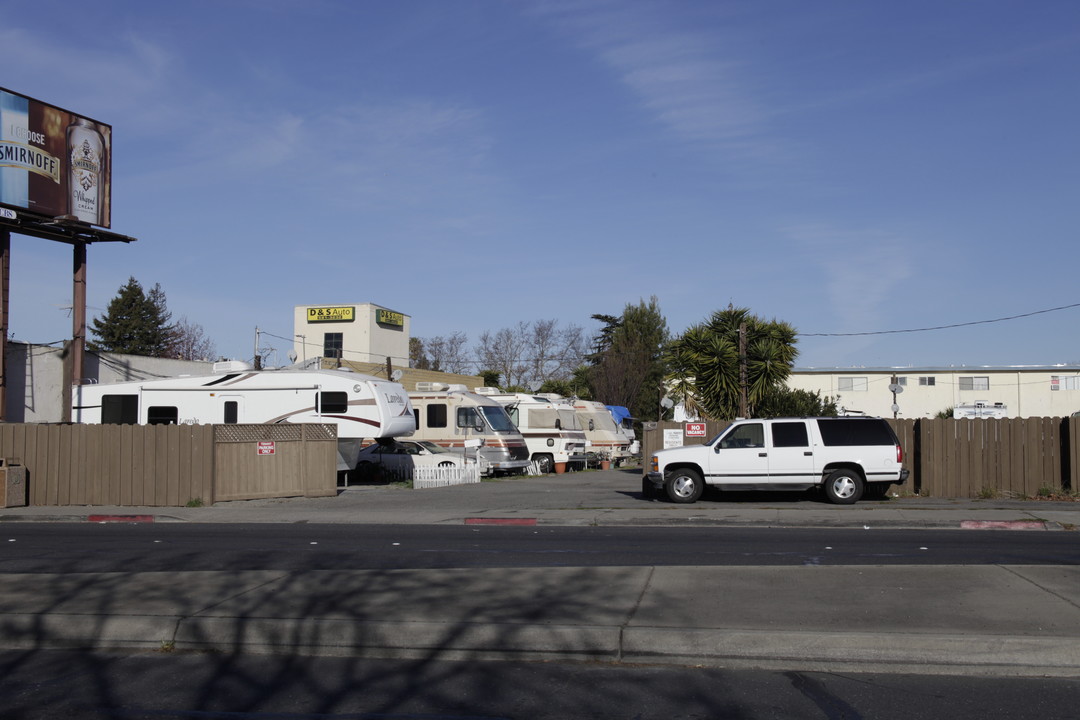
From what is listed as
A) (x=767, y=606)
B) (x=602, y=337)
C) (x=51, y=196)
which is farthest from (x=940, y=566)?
(x=602, y=337)

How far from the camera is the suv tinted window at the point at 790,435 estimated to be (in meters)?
19.6

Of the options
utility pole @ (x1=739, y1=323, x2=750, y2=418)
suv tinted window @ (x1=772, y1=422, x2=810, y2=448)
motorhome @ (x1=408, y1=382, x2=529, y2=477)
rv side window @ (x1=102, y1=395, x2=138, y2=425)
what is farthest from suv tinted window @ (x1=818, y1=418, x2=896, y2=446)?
rv side window @ (x1=102, y1=395, x2=138, y2=425)

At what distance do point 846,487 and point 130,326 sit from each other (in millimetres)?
62468

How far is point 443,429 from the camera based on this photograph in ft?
98.8

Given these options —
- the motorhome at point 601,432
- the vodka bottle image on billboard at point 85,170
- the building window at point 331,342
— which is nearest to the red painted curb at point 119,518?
the vodka bottle image on billboard at point 85,170

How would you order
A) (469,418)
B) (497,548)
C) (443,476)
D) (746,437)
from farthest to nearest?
(469,418) < (443,476) < (746,437) < (497,548)

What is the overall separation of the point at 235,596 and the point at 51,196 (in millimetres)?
24631

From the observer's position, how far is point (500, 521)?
58.4 ft

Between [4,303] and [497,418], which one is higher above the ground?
[4,303]

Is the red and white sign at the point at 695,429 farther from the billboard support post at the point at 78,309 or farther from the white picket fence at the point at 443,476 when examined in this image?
the billboard support post at the point at 78,309

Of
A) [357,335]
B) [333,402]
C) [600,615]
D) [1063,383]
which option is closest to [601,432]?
[333,402]

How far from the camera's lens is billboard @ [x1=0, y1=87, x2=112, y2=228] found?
91.9 ft

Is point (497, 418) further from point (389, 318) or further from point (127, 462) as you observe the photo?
point (389, 318)

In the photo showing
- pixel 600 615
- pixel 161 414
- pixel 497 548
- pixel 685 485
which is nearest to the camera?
pixel 600 615
